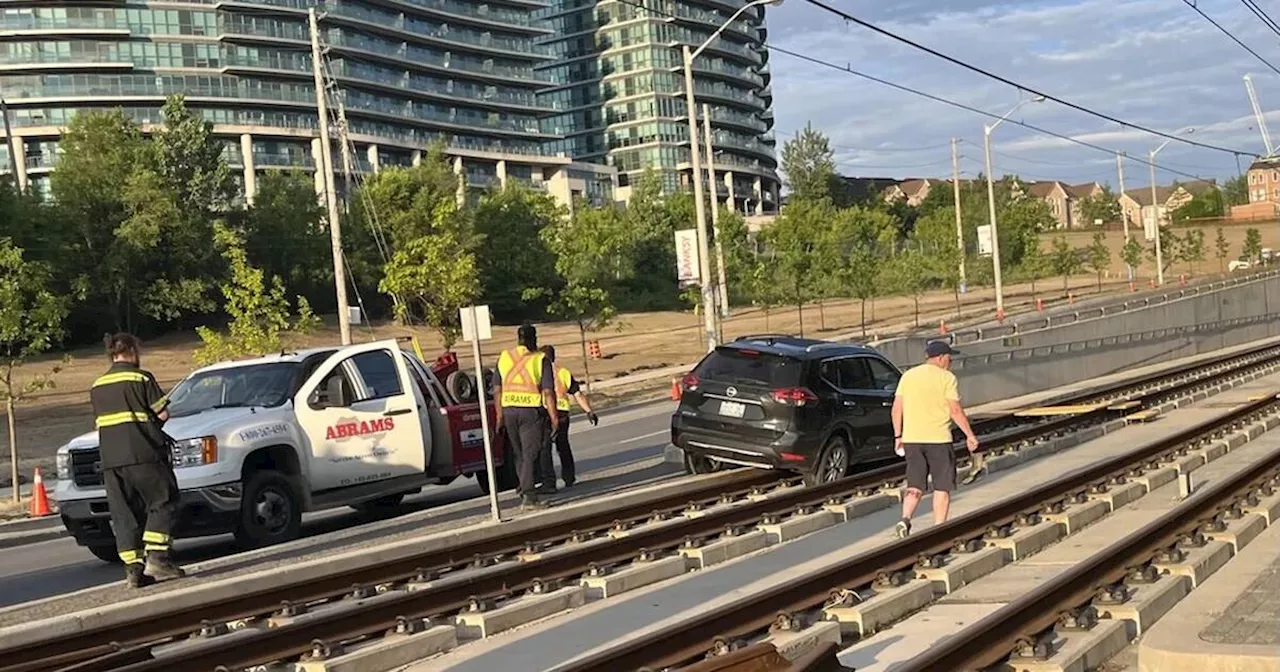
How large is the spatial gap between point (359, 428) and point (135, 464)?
148 inches

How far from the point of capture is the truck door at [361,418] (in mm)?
14391

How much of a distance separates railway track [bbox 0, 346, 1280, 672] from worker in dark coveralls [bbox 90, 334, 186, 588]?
59.5 inches

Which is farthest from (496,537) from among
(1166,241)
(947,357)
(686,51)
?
(1166,241)

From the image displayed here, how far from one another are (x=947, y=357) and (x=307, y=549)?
605 centimetres

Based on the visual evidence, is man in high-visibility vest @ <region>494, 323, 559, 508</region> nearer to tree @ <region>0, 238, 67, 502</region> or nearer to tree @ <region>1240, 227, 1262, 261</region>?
tree @ <region>0, 238, 67, 502</region>

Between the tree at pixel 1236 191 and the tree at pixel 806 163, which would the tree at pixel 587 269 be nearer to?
the tree at pixel 806 163

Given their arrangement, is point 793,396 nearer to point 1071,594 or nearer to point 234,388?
point 234,388

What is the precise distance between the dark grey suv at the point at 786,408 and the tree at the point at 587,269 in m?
24.2

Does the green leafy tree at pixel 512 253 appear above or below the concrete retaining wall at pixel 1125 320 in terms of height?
above

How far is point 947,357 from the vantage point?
12297 mm

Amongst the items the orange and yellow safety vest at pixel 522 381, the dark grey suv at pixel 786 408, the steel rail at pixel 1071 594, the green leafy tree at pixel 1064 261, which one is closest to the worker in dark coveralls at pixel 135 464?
the orange and yellow safety vest at pixel 522 381

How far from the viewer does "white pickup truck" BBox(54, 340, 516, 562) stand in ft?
43.2

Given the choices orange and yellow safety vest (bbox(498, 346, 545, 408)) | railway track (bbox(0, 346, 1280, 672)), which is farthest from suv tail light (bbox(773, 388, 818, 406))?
orange and yellow safety vest (bbox(498, 346, 545, 408))

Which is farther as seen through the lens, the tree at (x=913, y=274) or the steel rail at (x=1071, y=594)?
the tree at (x=913, y=274)
